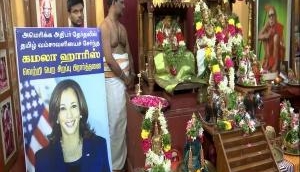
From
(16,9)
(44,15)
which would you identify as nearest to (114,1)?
(44,15)

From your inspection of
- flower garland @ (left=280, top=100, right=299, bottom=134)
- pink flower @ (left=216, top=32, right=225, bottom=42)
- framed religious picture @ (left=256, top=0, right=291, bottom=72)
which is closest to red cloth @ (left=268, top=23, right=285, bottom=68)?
framed religious picture @ (left=256, top=0, right=291, bottom=72)

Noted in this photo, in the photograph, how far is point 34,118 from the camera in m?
2.13

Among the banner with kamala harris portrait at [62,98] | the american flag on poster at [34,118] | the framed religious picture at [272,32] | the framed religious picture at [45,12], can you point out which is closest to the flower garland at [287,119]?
the framed religious picture at [272,32]

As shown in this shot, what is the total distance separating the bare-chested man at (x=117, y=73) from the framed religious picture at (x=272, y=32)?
1.60 metres

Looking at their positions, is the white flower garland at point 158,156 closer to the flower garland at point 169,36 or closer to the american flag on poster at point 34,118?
the american flag on poster at point 34,118

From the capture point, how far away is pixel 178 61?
9.64 feet

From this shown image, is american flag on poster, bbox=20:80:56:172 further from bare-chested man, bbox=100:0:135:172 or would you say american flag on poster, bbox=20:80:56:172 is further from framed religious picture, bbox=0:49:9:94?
bare-chested man, bbox=100:0:135:172

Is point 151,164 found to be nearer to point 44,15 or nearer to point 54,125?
point 54,125

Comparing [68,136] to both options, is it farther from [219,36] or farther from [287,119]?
[287,119]

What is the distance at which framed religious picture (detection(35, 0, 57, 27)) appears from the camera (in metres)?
2.92

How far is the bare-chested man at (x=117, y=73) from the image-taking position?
117 inches

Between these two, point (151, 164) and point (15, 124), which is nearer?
point (151, 164)

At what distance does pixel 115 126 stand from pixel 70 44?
1164 mm

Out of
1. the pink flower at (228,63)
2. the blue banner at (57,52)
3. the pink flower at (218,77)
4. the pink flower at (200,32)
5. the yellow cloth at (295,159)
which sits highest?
the pink flower at (200,32)
